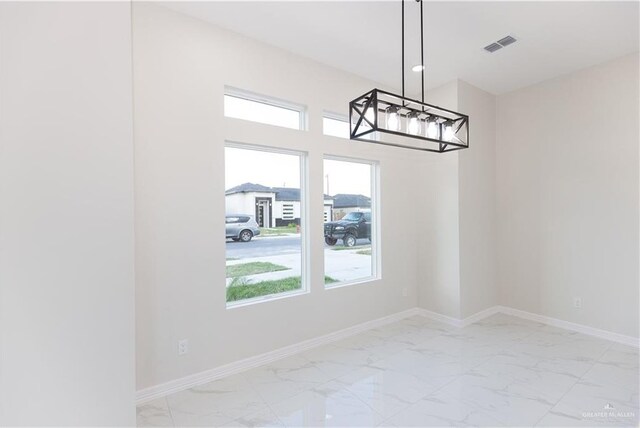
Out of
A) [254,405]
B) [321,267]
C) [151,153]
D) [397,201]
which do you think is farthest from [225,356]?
[397,201]

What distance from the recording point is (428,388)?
106 inches

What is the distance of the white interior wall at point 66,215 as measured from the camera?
1.70 meters

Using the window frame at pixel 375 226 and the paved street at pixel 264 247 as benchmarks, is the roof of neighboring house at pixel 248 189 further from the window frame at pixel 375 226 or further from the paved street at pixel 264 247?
the window frame at pixel 375 226

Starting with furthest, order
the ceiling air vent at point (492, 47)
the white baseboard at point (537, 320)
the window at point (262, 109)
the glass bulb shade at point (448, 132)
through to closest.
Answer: the white baseboard at point (537, 320), the ceiling air vent at point (492, 47), the window at point (262, 109), the glass bulb shade at point (448, 132)

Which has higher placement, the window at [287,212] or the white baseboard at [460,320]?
the window at [287,212]

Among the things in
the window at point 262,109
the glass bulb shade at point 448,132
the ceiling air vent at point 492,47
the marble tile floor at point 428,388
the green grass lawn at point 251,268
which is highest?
the ceiling air vent at point 492,47

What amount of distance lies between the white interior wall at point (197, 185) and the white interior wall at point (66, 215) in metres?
0.53

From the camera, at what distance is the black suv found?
12.8 ft

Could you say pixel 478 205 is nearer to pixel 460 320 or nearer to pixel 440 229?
pixel 440 229

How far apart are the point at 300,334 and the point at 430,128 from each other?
243 centimetres

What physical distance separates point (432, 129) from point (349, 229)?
6.91ft

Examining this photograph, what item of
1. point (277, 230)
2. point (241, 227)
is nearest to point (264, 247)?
point (277, 230)

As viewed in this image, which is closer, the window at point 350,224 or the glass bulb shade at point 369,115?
the glass bulb shade at point 369,115

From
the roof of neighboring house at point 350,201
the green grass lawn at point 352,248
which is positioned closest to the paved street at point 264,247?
the green grass lawn at point 352,248
